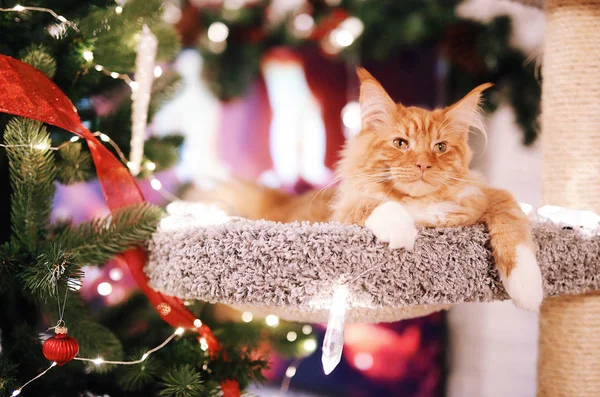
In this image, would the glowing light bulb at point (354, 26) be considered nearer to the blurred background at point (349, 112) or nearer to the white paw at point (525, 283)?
the blurred background at point (349, 112)

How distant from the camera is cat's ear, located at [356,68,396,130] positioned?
0.80m

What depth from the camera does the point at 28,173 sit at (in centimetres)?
78

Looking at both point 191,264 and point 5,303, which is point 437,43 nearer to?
point 191,264

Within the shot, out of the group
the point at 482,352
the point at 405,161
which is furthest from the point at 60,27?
the point at 482,352

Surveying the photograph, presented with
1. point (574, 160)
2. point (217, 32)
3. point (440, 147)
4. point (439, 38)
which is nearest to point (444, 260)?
point (440, 147)

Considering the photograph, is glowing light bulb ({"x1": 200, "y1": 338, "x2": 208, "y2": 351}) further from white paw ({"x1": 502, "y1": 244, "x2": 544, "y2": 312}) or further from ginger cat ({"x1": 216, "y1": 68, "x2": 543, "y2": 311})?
white paw ({"x1": 502, "y1": 244, "x2": 544, "y2": 312})

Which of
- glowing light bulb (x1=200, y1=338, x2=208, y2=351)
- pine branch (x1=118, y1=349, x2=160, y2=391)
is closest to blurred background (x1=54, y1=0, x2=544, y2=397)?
glowing light bulb (x1=200, y1=338, x2=208, y2=351)

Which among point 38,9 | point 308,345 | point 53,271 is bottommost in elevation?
point 308,345

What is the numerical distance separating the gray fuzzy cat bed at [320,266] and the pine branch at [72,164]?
28 centimetres

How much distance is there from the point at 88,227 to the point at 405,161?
0.55m

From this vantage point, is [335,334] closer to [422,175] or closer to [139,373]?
[422,175]

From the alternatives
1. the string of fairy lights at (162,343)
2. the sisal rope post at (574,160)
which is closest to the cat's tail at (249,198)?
the string of fairy lights at (162,343)

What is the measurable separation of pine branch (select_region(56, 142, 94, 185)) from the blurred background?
49 cm

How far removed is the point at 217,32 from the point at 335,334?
1372 millimetres
